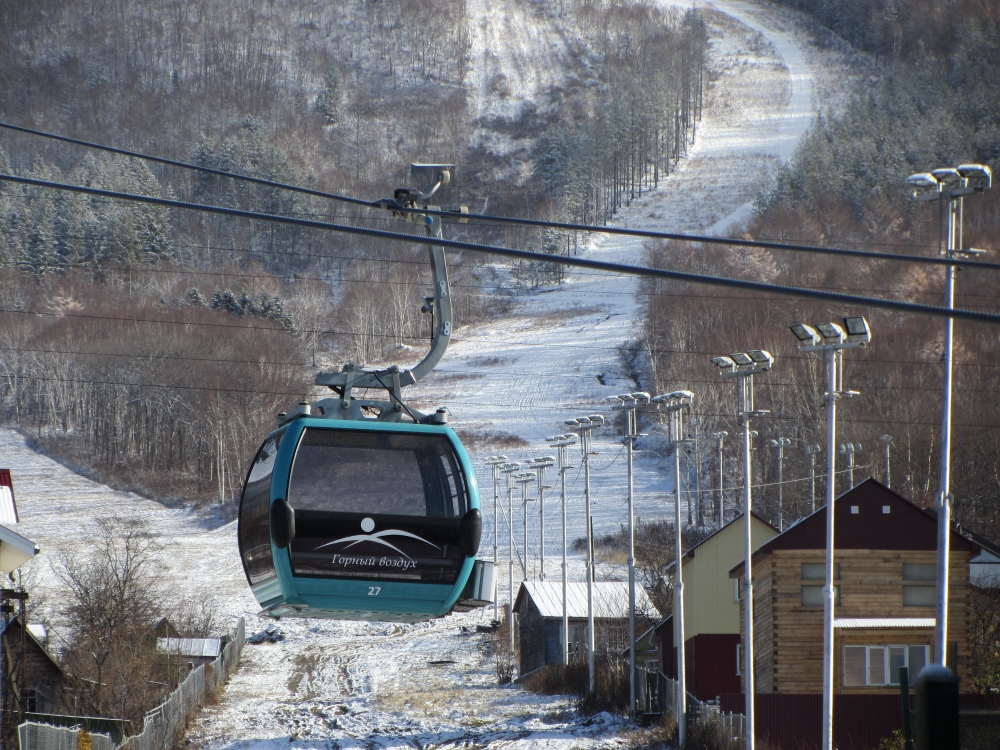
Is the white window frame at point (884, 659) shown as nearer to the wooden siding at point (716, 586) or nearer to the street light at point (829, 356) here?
the wooden siding at point (716, 586)

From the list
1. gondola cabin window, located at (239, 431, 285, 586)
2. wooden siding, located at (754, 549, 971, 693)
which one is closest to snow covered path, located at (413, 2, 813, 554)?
wooden siding, located at (754, 549, 971, 693)

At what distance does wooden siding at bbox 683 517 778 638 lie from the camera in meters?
37.0

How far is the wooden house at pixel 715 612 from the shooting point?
36906 mm

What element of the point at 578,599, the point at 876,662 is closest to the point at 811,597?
the point at 876,662

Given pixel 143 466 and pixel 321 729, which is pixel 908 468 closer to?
pixel 321 729

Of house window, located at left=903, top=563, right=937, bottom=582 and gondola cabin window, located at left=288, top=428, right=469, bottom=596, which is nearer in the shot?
gondola cabin window, located at left=288, top=428, right=469, bottom=596

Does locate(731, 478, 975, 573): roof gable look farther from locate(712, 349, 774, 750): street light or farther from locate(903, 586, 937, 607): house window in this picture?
locate(712, 349, 774, 750): street light

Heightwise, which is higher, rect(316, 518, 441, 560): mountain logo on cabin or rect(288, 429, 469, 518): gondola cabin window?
rect(288, 429, 469, 518): gondola cabin window

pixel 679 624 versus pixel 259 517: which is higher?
pixel 259 517

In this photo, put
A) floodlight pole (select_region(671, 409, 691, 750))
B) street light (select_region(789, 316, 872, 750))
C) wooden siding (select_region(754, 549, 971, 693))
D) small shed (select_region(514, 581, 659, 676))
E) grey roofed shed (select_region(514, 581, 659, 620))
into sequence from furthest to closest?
grey roofed shed (select_region(514, 581, 659, 620)) → small shed (select_region(514, 581, 659, 676)) → wooden siding (select_region(754, 549, 971, 693)) → floodlight pole (select_region(671, 409, 691, 750)) → street light (select_region(789, 316, 872, 750))

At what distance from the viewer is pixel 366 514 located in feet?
34.8

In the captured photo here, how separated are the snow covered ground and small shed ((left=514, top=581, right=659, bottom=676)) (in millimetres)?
1912

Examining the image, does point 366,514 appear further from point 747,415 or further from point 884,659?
point 884,659

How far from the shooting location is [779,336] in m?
80.3
